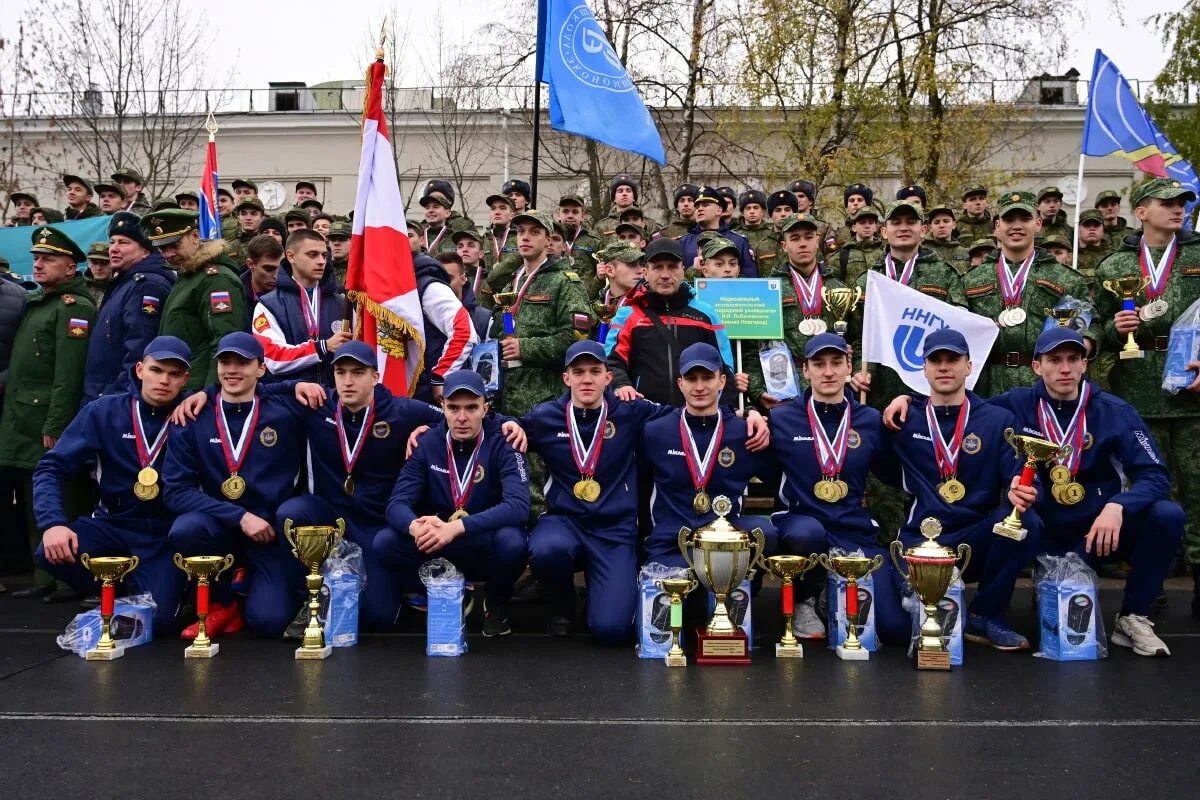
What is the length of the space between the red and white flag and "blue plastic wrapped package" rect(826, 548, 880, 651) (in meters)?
3.24

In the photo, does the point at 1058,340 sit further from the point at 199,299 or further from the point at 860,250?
the point at 199,299

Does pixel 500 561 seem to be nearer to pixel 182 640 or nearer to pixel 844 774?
pixel 182 640

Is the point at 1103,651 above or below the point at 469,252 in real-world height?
below

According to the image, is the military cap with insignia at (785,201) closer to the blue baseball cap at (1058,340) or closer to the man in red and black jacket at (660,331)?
the man in red and black jacket at (660,331)

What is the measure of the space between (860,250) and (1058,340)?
342cm

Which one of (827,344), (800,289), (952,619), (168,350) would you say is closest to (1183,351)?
(827,344)

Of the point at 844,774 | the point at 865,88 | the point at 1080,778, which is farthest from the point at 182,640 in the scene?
the point at 865,88

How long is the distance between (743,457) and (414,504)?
78.9 inches

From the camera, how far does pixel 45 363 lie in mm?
8320

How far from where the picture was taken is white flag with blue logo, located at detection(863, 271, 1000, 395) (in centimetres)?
760

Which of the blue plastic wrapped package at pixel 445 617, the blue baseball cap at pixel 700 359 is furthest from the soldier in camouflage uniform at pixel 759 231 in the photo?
the blue plastic wrapped package at pixel 445 617

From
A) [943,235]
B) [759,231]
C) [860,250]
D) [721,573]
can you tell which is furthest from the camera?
[943,235]

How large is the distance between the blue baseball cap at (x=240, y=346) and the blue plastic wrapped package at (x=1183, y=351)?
19.2ft

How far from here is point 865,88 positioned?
20125 mm
